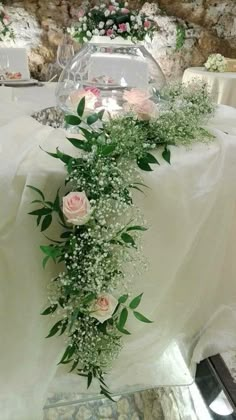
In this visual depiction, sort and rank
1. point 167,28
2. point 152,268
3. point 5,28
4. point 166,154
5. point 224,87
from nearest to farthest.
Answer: point 166,154, point 152,268, point 224,87, point 5,28, point 167,28

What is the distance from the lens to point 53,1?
438cm

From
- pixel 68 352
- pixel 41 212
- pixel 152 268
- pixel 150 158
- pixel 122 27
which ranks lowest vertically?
pixel 68 352

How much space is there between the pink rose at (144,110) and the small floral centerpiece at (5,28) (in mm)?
3133

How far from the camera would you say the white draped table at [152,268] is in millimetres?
1153

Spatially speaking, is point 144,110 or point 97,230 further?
point 144,110

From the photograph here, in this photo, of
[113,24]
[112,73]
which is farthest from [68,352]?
[113,24]

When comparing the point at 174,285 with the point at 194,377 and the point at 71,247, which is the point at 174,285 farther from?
the point at 71,247

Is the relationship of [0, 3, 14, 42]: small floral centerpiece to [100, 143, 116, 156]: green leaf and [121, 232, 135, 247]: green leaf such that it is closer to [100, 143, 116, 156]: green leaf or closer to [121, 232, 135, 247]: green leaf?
[100, 143, 116, 156]: green leaf

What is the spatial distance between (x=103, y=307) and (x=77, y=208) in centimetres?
29

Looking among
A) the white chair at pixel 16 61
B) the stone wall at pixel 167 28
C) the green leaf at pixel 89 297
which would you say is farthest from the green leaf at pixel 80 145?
the stone wall at pixel 167 28

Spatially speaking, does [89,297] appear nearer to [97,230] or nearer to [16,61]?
[97,230]

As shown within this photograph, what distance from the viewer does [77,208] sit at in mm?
1028

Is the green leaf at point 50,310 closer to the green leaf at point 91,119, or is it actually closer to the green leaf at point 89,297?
the green leaf at point 89,297

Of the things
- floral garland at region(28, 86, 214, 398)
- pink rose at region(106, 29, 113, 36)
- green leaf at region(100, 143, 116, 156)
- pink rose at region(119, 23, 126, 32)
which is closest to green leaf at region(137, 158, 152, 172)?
floral garland at region(28, 86, 214, 398)
